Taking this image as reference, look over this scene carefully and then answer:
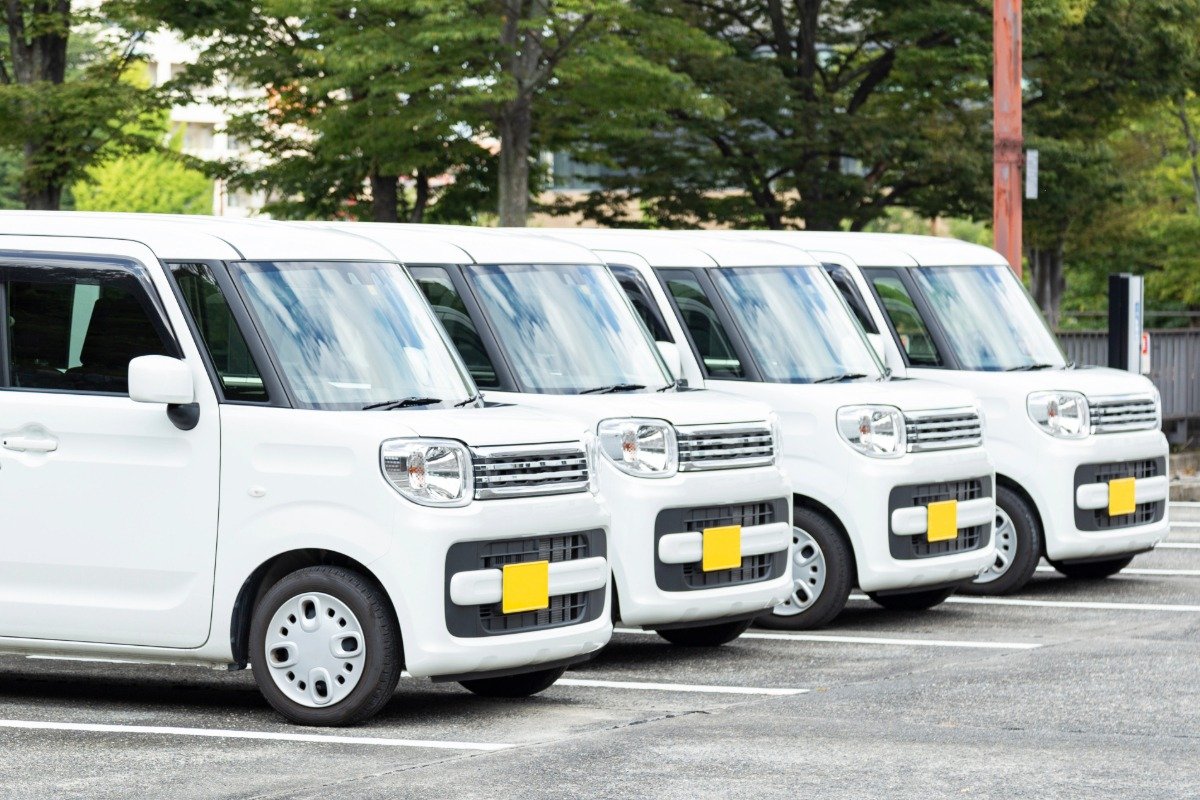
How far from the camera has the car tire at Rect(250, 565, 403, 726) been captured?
27.1ft

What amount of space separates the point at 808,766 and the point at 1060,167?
25.2 m

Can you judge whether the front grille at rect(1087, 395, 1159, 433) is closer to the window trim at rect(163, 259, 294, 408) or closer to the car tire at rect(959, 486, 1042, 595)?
the car tire at rect(959, 486, 1042, 595)

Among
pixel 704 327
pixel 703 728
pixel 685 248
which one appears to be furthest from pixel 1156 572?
pixel 703 728

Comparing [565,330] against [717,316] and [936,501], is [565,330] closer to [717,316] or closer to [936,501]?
[717,316]

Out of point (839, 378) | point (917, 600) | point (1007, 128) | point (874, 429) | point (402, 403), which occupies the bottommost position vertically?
point (917, 600)

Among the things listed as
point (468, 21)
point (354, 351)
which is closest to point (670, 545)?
point (354, 351)

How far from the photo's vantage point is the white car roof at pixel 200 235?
28.6 ft

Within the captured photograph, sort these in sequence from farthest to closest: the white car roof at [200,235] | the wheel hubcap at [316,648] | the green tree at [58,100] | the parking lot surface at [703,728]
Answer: the green tree at [58,100] → the white car roof at [200,235] → the wheel hubcap at [316,648] → the parking lot surface at [703,728]

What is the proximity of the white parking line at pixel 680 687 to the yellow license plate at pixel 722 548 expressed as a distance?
25.6 inches

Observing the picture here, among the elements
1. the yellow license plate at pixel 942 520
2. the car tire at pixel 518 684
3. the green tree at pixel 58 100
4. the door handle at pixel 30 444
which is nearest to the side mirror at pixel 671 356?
the yellow license plate at pixel 942 520

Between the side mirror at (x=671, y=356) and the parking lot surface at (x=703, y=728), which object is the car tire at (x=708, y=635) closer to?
the parking lot surface at (x=703, y=728)

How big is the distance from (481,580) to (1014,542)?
5753 mm

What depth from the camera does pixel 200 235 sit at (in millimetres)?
8742

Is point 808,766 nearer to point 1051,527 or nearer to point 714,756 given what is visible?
point 714,756
